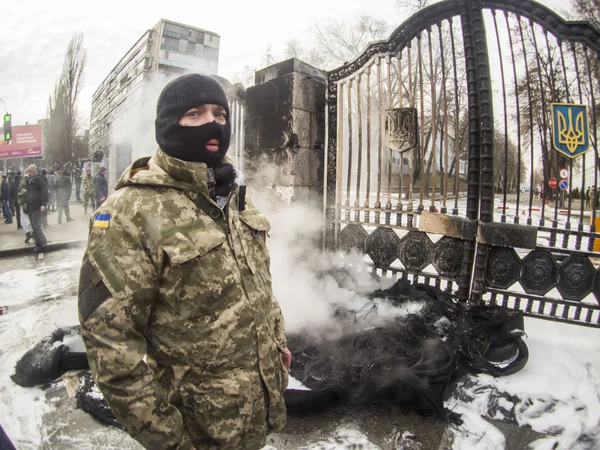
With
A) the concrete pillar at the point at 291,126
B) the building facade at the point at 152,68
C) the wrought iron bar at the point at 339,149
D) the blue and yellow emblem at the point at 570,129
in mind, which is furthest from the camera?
the building facade at the point at 152,68

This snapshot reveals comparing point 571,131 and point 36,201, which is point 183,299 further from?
point 36,201

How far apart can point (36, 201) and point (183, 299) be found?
28.4 feet

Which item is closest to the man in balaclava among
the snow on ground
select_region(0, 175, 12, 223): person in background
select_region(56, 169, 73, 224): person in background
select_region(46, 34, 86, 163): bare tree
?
the snow on ground

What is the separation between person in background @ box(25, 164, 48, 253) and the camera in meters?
7.64

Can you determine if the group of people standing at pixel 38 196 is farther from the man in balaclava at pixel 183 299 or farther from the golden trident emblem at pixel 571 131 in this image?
the golden trident emblem at pixel 571 131

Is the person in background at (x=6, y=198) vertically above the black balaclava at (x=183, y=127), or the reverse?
the black balaclava at (x=183, y=127)

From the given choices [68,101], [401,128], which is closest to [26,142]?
[68,101]

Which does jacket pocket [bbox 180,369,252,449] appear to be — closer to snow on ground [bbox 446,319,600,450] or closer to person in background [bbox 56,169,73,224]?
snow on ground [bbox 446,319,600,450]

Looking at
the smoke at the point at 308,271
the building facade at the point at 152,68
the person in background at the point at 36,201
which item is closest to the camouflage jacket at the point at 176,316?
the smoke at the point at 308,271

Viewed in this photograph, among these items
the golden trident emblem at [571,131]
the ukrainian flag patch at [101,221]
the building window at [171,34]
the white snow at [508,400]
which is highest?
the building window at [171,34]

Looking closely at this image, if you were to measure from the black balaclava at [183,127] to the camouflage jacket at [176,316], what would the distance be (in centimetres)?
12

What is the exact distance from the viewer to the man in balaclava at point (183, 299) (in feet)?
3.86

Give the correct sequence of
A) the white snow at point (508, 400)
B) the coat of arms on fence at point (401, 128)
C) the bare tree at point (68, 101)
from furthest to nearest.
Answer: the bare tree at point (68, 101)
the coat of arms on fence at point (401, 128)
the white snow at point (508, 400)

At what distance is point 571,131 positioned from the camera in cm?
334
